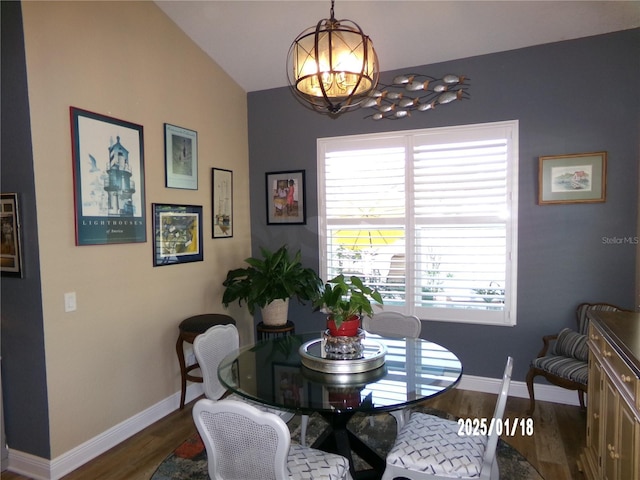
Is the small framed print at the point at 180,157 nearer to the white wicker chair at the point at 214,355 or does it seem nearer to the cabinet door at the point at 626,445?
the white wicker chair at the point at 214,355

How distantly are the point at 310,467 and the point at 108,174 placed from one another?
7.33ft

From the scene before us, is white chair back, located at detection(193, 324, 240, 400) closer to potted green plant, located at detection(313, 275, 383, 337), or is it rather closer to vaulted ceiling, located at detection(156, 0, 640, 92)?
potted green plant, located at detection(313, 275, 383, 337)

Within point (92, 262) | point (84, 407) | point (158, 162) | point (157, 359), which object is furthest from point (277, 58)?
point (84, 407)

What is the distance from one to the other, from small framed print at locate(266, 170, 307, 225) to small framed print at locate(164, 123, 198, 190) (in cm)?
89

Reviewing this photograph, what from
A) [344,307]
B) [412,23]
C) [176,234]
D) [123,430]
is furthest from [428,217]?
[123,430]

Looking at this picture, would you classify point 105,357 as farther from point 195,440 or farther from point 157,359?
point 195,440

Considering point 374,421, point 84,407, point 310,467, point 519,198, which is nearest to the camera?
point 310,467

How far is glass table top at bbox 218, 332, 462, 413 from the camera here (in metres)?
1.81

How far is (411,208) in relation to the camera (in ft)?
12.4

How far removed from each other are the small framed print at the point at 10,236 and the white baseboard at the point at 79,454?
1137mm

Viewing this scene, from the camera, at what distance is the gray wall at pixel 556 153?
311 centimetres

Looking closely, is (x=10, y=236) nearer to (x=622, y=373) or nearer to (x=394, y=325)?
(x=394, y=325)

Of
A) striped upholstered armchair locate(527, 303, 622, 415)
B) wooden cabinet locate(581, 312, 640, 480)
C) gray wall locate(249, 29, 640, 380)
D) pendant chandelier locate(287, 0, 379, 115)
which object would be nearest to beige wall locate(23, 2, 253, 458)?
pendant chandelier locate(287, 0, 379, 115)

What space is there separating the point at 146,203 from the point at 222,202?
0.93m
